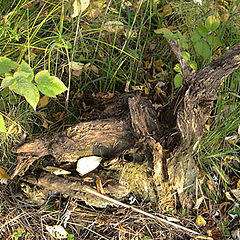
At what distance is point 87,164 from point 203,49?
0.96 metres

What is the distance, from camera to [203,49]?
1.81 meters

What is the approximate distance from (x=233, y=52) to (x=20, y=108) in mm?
1217

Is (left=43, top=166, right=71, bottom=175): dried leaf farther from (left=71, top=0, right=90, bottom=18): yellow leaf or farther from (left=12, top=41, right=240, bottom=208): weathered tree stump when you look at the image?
(left=71, top=0, right=90, bottom=18): yellow leaf

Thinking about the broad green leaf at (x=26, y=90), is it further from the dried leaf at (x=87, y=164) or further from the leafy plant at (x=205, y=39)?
the leafy plant at (x=205, y=39)

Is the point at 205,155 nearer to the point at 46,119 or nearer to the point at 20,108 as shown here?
the point at 46,119

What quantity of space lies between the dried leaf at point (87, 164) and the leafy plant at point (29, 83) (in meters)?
0.42

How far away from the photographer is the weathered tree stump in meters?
1.52

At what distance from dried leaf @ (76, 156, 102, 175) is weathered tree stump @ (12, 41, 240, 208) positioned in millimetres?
34

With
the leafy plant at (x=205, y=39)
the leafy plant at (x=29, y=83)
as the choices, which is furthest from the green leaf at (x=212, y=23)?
the leafy plant at (x=29, y=83)

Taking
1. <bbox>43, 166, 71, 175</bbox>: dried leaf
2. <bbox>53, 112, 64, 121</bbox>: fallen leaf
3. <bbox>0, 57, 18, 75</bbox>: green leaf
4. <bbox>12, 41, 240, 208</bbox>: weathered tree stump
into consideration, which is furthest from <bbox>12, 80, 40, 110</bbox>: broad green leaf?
<bbox>53, 112, 64, 121</bbox>: fallen leaf

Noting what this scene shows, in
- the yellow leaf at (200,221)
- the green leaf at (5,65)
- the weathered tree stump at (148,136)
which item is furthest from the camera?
the yellow leaf at (200,221)

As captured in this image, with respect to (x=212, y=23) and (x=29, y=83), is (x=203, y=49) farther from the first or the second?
(x=29, y=83)

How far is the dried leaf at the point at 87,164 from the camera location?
1574 millimetres

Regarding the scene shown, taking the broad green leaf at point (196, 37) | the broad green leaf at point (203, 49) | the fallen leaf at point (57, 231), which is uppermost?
the broad green leaf at point (196, 37)
